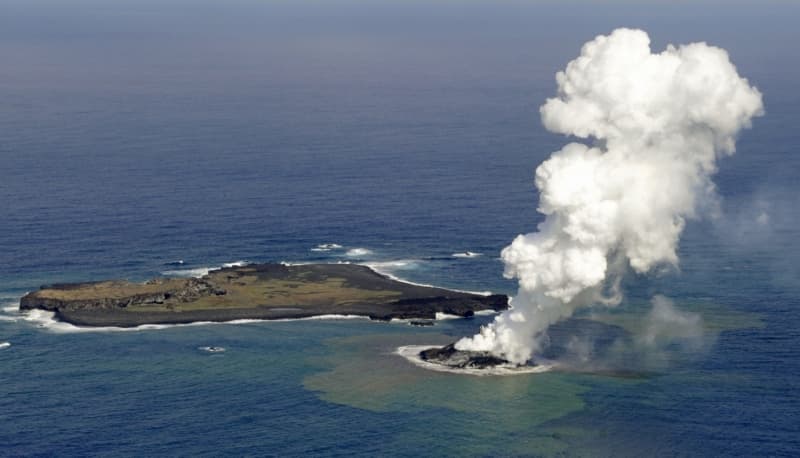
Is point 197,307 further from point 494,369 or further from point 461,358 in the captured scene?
point 494,369

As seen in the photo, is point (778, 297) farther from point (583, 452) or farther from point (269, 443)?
point (269, 443)

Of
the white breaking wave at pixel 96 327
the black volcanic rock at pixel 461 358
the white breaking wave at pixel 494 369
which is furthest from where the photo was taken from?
the white breaking wave at pixel 96 327

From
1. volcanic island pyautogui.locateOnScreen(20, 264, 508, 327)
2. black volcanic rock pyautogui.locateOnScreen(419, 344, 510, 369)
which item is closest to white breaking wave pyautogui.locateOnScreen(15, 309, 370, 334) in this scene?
volcanic island pyautogui.locateOnScreen(20, 264, 508, 327)

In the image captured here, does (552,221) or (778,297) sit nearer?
(552,221)

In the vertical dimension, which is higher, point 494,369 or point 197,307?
point 197,307

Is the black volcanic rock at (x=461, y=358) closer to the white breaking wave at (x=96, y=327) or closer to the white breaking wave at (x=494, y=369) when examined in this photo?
the white breaking wave at (x=494, y=369)

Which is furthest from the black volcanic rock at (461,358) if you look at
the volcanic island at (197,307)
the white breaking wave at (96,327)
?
the white breaking wave at (96,327)

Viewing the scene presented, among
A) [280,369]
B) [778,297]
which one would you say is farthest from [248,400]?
[778,297]

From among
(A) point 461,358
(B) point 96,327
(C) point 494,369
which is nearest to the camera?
(C) point 494,369

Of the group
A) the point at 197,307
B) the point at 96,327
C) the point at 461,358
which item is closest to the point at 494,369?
the point at 461,358
